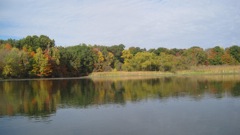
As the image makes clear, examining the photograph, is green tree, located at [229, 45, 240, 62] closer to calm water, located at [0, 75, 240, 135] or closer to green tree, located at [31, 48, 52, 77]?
green tree, located at [31, 48, 52, 77]

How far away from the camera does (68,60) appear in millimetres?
81125

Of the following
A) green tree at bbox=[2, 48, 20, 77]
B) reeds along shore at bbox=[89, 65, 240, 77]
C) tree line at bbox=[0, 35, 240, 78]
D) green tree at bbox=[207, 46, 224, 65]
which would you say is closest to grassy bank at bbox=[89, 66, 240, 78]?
reeds along shore at bbox=[89, 65, 240, 77]

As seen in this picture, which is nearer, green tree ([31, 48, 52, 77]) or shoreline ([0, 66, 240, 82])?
green tree ([31, 48, 52, 77])

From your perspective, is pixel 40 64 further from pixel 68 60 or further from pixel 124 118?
pixel 124 118

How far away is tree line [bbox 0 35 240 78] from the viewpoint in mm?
69000

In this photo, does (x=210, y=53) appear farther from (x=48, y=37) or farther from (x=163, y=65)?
(x=48, y=37)

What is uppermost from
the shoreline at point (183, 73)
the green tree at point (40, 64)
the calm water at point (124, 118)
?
the green tree at point (40, 64)

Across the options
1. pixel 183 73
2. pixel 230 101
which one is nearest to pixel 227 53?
pixel 183 73

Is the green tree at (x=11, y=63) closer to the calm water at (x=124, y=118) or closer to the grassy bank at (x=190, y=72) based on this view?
the grassy bank at (x=190, y=72)

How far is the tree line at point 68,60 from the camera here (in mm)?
69000

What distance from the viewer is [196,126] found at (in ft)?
50.6

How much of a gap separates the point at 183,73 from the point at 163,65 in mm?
6717

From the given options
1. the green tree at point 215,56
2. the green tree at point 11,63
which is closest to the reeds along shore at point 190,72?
the green tree at point 215,56

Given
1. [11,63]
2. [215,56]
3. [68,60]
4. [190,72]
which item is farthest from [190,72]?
[11,63]
